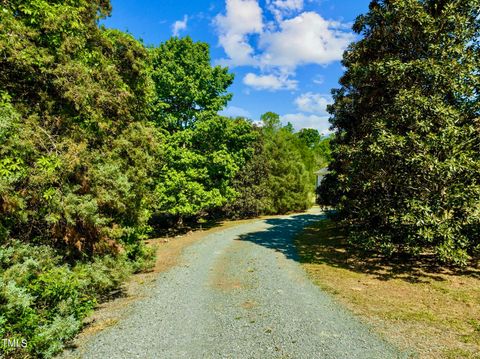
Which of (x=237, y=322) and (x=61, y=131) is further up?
(x=61, y=131)

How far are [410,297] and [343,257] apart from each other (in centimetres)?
504

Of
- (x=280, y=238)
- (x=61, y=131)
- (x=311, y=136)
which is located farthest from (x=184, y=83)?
(x=311, y=136)

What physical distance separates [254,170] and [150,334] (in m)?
25.2

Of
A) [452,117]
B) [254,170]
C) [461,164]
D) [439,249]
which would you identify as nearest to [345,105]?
[452,117]

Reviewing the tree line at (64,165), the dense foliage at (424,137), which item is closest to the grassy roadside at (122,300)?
the tree line at (64,165)

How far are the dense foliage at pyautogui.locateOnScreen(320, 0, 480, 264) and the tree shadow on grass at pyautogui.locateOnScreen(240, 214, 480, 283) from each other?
35.7 inches

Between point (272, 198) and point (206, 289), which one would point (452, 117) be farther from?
point (272, 198)

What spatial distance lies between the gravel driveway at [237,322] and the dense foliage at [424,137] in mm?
4064

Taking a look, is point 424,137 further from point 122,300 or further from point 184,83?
point 184,83

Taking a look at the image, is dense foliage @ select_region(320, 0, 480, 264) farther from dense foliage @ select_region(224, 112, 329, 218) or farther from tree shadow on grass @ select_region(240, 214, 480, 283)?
dense foliage @ select_region(224, 112, 329, 218)

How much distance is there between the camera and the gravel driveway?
232 inches

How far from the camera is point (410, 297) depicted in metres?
8.65

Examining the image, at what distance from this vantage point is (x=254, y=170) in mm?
31281

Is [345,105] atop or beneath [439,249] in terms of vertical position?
atop
